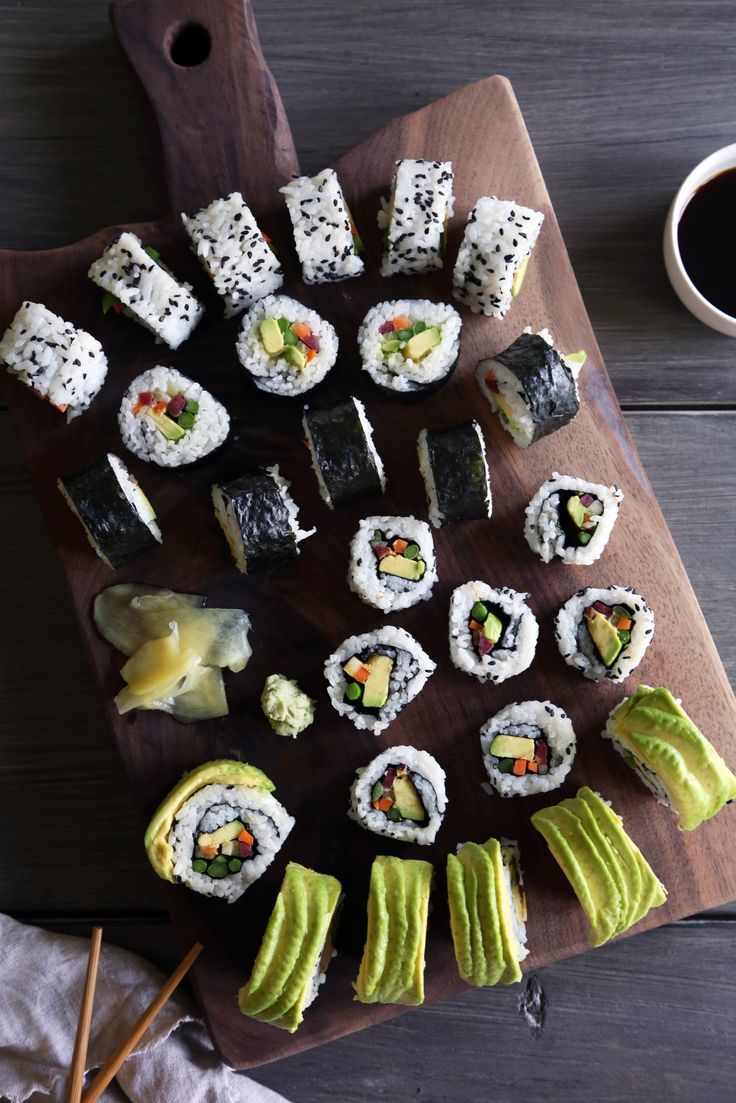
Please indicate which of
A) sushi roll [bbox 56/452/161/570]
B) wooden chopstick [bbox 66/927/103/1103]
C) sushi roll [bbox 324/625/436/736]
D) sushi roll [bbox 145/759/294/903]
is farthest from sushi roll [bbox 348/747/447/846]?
sushi roll [bbox 56/452/161/570]

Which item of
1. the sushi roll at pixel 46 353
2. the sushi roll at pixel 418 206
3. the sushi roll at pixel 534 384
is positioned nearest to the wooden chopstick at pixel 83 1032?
the sushi roll at pixel 46 353

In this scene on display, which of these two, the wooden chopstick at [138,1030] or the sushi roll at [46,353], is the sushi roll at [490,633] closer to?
the wooden chopstick at [138,1030]

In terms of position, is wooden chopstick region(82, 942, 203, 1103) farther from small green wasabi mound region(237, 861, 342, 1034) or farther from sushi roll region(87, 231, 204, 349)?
sushi roll region(87, 231, 204, 349)

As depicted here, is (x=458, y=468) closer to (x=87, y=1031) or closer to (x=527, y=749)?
(x=527, y=749)

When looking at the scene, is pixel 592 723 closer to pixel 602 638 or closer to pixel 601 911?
pixel 602 638

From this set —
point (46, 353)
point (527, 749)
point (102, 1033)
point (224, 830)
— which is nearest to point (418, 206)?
point (46, 353)
